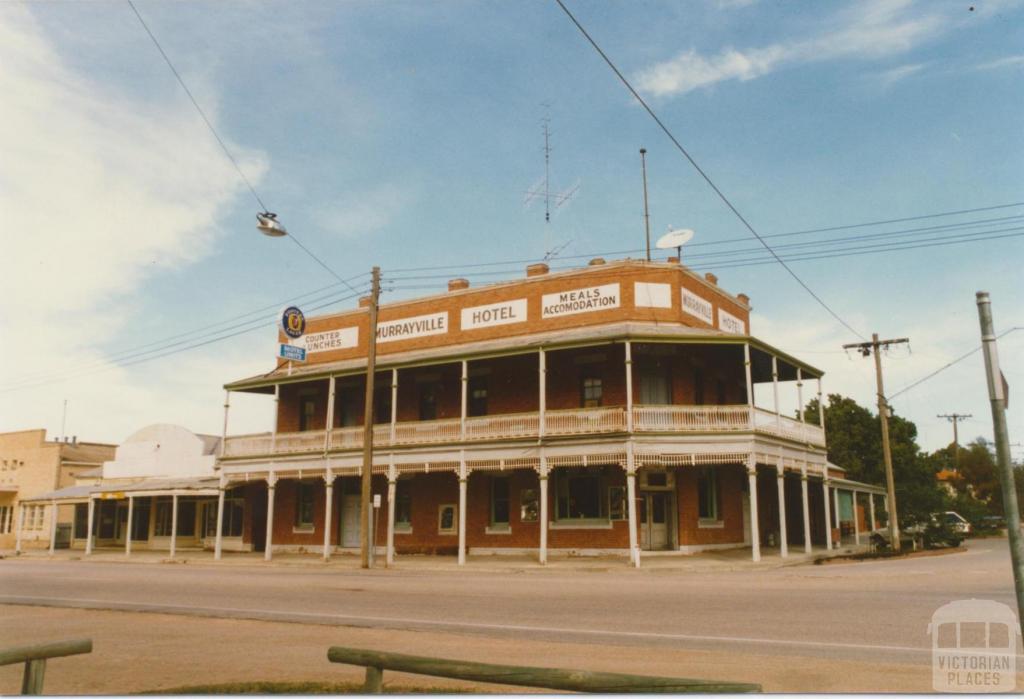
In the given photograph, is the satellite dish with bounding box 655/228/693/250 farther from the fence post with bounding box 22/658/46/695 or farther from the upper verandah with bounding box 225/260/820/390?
the fence post with bounding box 22/658/46/695

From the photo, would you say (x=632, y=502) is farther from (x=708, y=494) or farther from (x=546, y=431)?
(x=708, y=494)

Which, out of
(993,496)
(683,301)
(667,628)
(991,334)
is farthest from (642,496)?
(993,496)

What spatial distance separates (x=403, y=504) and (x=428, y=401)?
414 centimetres

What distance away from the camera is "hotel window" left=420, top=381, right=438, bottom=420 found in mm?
31984

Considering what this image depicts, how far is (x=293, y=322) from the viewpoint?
34750 millimetres

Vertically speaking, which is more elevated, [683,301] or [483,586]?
[683,301]

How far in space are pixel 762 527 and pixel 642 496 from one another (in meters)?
6.22

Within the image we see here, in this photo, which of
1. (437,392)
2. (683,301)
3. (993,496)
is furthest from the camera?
(993,496)

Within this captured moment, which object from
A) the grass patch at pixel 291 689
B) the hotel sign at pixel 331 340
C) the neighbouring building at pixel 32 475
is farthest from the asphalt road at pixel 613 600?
the neighbouring building at pixel 32 475

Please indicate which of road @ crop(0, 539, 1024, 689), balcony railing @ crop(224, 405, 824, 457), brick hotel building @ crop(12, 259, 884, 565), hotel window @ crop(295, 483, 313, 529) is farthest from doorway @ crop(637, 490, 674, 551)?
hotel window @ crop(295, 483, 313, 529)

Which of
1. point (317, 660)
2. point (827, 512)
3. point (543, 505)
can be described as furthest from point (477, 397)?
point (317, 660)

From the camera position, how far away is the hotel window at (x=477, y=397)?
3094cm

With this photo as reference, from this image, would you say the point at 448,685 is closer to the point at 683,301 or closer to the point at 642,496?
the point at 642,496

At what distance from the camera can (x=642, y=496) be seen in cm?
2706
